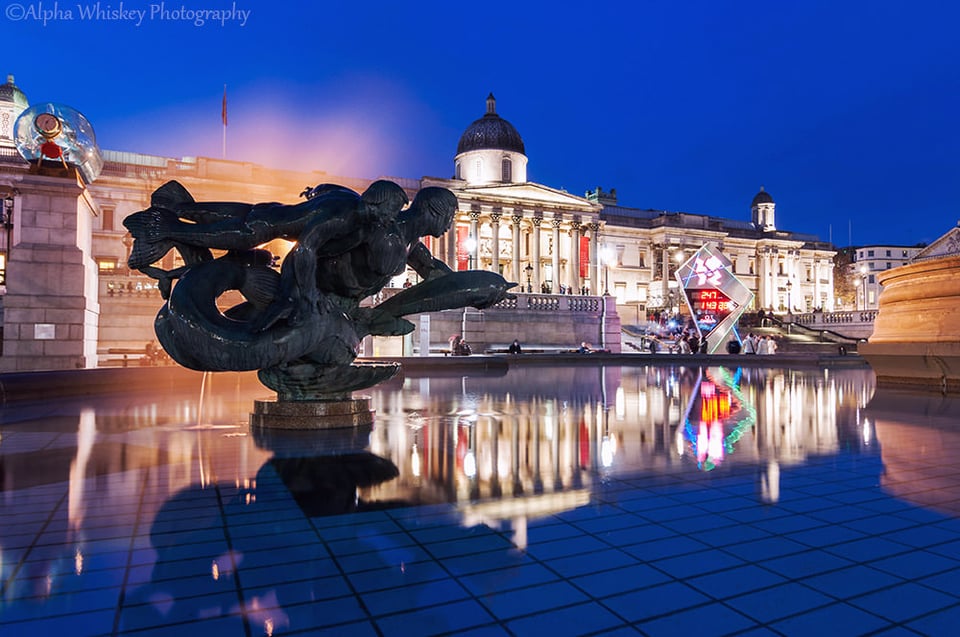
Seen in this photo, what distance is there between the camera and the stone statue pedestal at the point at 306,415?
252 inches

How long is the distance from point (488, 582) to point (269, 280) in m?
4.70

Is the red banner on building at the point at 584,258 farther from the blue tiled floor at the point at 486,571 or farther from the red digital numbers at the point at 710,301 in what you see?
the blue tiled floor at the point at 486,571

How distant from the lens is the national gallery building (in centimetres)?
1163

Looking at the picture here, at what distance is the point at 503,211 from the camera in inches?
2490

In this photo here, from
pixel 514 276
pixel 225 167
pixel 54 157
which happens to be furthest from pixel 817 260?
pixel 54 157

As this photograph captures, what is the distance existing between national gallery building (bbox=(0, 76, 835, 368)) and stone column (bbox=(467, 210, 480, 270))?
14cm

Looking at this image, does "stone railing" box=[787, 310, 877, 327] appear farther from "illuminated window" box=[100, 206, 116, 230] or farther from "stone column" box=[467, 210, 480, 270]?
"illuminated window" box=[100, 206, 116, 230]

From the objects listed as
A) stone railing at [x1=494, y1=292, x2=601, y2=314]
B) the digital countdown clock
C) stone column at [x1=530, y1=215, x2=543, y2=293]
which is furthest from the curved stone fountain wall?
stone column at [x1=530, y1=215, x2=543, y2=293]

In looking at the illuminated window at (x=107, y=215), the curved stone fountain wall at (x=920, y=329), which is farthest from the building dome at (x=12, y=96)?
the curved stone fountain wall at (x=920, y=329)

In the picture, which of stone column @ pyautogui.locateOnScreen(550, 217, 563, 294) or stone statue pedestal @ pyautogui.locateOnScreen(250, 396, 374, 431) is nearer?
stone statue pedestal @ pyautogui.locateOnScreen(250, 396, 374, 431)

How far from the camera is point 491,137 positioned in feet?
216

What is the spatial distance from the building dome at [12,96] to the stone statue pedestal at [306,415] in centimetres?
5445

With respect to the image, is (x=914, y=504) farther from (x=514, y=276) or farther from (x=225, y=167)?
(x=514, y=276)

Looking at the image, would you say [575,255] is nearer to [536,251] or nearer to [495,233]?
[536,251]
